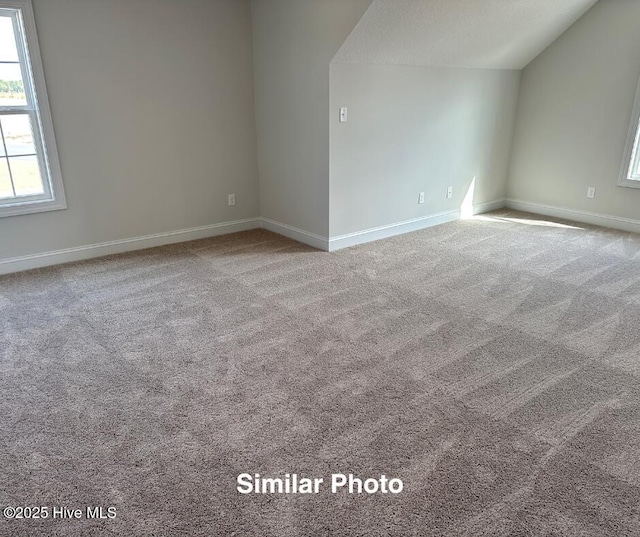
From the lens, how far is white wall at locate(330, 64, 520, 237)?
416cm

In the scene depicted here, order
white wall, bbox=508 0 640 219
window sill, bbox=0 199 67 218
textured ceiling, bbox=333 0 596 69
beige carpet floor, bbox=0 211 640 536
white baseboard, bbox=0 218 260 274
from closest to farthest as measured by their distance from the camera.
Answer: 1. beige carpet floor, bbox=0 211 640 536
2. textured ceiling, bbox=333 0 596 69
3. window sill, bbox=0 199 67 218
4. white baseboard, bbox=0 218 260 274
5. white wall, bbox=508 0 640 219

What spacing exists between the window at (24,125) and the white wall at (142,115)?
0.24 ft

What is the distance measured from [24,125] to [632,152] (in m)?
5.58

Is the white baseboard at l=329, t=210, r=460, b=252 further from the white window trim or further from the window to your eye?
the window

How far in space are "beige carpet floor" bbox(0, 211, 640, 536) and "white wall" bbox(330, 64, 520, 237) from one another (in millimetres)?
845

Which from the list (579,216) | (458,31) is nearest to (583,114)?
(579,216)


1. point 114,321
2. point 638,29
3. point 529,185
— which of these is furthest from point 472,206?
point 114,321

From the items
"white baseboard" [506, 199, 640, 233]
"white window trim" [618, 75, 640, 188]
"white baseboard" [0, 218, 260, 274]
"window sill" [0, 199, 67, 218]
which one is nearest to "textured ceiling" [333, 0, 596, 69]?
"white window trim" [618, 75, 640, 188]

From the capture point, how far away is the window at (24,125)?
351 cm

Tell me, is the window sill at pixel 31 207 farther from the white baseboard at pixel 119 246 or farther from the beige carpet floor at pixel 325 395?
the beige carpet floor at pixel 325 395

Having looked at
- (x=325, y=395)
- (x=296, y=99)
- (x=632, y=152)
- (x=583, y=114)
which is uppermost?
(x=296, y=99)

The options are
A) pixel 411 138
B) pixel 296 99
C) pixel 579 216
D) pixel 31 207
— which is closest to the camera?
pixel 31 207

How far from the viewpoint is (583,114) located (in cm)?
505

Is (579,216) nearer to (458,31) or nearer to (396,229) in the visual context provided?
(396,229)
